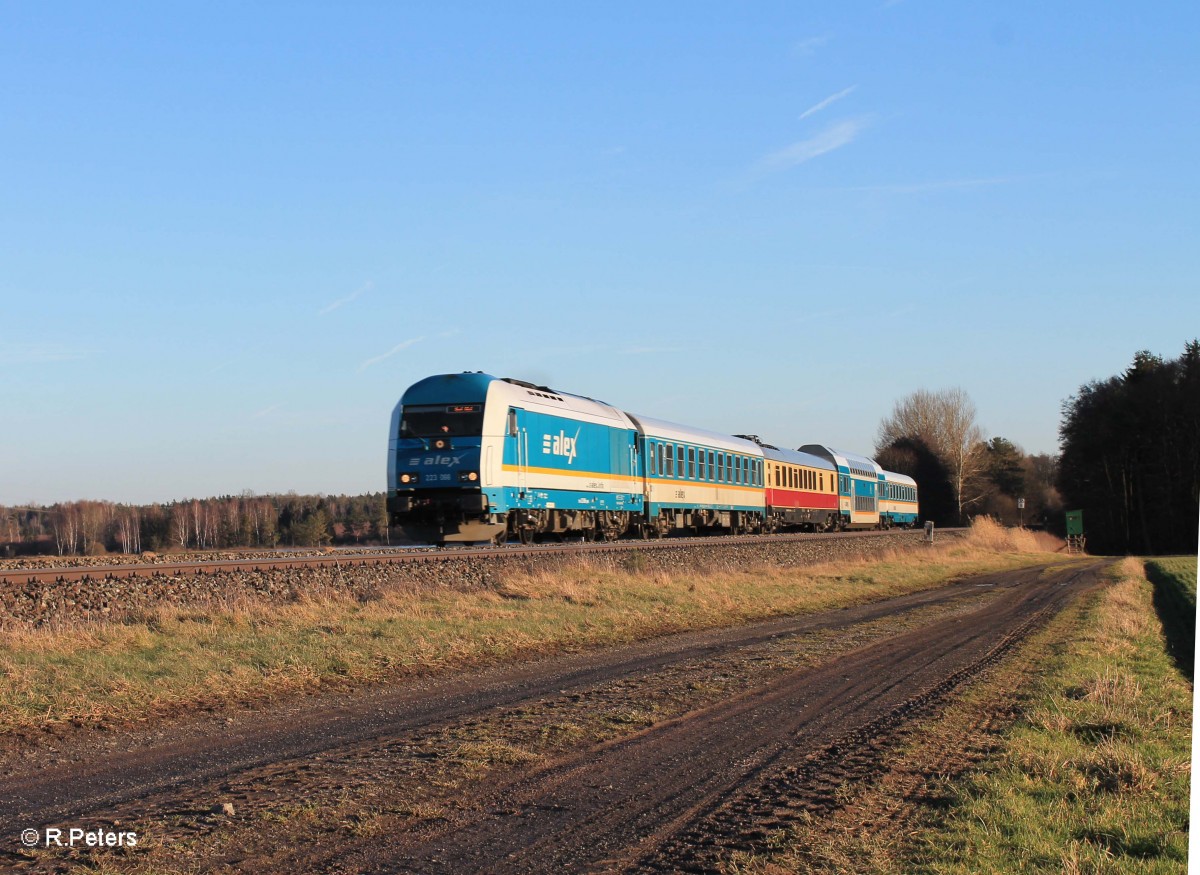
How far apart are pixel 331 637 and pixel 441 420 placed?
1023cm

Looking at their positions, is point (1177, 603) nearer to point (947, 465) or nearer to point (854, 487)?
point (854, 487)

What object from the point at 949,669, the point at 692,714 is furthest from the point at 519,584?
the point at 692,714

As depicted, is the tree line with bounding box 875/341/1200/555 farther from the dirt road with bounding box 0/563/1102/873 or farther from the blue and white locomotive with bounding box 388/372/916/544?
the dirt road with bounding box 0/563/1102/873

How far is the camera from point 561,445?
87.7 ft

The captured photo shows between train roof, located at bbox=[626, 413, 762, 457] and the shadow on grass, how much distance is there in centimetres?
1457

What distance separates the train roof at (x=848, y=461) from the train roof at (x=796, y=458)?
1129 mm

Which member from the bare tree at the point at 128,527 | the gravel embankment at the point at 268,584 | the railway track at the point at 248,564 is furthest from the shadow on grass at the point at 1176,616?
the bare tree at the point at 128,527

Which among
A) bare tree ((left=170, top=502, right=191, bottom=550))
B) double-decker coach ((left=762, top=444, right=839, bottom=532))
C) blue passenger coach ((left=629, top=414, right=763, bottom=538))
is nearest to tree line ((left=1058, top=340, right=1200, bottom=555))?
double-decker coach ((left=762, top=444, right=839, bottom=532))

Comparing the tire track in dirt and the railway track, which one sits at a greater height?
the railway track

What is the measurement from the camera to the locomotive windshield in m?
23.2

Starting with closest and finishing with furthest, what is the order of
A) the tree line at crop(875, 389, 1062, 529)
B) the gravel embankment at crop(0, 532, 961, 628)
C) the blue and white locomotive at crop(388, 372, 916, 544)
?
the gravel embankment at crop(0, 532, 961, 628) → the blue and white locomotive at crop(388, 372, 916, 544) → the tree line at crop(875, 389, 1062, 529)

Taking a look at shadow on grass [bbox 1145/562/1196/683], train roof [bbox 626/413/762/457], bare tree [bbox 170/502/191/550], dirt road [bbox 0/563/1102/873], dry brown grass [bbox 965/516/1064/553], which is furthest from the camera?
bare tree [bbox 170/502/191/550]

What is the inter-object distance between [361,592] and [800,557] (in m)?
19.9

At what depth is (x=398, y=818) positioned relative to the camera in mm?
6289
